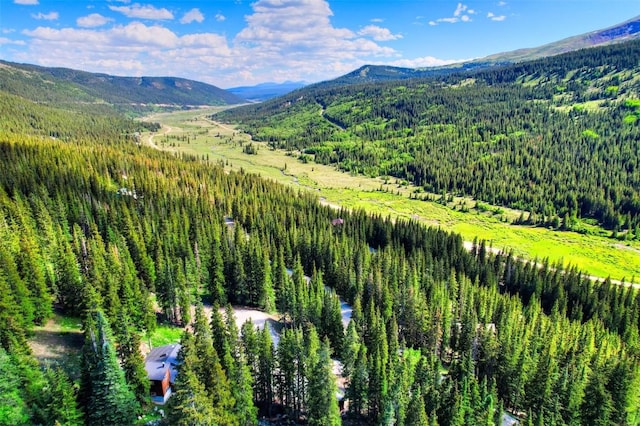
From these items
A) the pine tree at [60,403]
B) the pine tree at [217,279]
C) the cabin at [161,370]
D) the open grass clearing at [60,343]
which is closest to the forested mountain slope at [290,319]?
the pine tree at [60,403]

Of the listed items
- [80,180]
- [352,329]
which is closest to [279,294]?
[352,329]

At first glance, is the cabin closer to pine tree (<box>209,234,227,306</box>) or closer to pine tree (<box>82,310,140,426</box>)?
pine tree (<box>82,310,140,426</box>)

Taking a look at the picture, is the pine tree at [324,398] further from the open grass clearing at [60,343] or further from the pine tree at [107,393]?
the open grass clearing at [60,343]

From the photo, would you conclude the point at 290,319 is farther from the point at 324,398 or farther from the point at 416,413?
the point at 416,413

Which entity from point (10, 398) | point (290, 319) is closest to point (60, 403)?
point (10, 398)

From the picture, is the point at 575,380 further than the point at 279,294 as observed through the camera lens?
No

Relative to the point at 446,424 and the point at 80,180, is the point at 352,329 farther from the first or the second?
the point at 80,180

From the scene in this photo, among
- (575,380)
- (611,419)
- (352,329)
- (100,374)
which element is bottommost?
(611,419)
